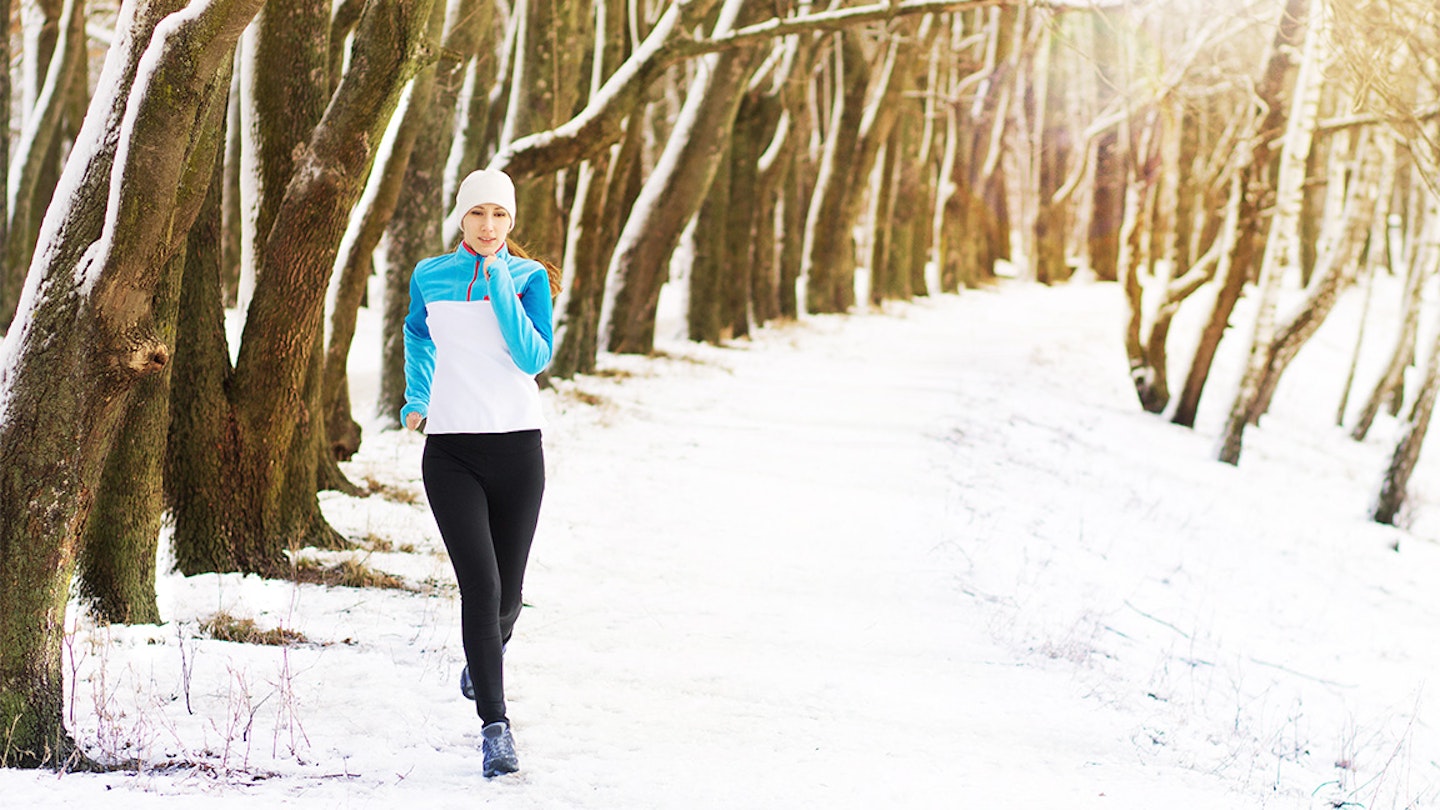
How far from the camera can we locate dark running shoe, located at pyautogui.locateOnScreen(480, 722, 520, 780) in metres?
3.81

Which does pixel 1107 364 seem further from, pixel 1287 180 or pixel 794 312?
pixel 1287 180

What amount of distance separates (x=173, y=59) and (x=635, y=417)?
26.7ft

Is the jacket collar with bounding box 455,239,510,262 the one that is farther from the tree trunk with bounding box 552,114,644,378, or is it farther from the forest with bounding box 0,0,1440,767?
the tree trunk with bounding box 552,114,644,378

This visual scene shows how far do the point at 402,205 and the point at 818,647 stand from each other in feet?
18.5

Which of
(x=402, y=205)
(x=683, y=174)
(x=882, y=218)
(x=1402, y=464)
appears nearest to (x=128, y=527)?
(x=402, y=205)

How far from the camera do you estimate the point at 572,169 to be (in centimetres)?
1306

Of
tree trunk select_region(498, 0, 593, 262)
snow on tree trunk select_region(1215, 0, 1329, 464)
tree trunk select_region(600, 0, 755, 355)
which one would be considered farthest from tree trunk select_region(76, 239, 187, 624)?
snow on tree trunk select_region(1215, 0, 1329, 464)

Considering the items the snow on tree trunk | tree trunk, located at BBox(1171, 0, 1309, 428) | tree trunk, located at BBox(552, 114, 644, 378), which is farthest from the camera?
tree trunk, located at BBox(1171, 0, 1309, 428)

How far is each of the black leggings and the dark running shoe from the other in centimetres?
4

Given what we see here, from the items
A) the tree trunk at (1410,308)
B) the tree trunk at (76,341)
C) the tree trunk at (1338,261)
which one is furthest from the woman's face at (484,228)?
the tree trunk at (1410,308)

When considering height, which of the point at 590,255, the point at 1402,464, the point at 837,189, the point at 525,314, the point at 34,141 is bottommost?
the point at 1402,464

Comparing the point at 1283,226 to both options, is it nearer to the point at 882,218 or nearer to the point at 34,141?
the point at 34,141

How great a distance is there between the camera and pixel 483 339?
391cm

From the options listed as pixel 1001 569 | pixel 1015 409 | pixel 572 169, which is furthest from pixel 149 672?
pixel 1015 409
